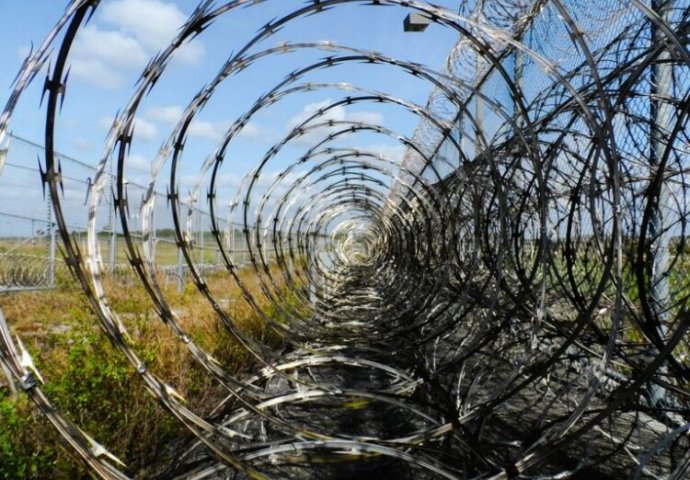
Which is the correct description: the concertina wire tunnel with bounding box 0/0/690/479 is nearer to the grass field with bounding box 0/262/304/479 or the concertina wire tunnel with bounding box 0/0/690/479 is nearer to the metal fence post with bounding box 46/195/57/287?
the grass field with bounding box 0/262/304/479

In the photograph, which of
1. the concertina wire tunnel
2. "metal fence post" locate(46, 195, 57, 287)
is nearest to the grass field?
the concertina wire tunnel

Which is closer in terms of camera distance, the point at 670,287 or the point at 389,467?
the point at 389,467

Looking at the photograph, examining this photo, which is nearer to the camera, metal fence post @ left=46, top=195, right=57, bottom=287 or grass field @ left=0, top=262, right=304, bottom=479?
grass field @ left=0, top=262, right=304, bottom=479

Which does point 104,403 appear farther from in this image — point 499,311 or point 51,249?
point 51,249

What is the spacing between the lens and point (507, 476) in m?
2.21

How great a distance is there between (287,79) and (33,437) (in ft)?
8.82

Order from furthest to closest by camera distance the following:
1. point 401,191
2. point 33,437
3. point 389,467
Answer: point 401,191 → point 389,467 → point 33,437

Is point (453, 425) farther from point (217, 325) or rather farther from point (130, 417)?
point (217, 325)

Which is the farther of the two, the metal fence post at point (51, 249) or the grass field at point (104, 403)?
the metal fence post at point (51, 249)

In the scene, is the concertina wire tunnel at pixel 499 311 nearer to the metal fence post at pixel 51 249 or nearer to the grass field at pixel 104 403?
the grass field at pixel 104 403

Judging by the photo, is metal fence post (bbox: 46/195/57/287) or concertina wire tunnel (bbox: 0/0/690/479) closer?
concertina wire tunnel (bbox: 0/0/690/479)

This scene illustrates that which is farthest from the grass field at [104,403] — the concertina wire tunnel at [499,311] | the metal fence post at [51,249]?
the metal fence post at [51,249]

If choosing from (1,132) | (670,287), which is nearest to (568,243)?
(670,287)

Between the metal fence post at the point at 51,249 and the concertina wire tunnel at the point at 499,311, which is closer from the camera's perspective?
the concertina wire tunnel at the point at 499,311
